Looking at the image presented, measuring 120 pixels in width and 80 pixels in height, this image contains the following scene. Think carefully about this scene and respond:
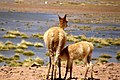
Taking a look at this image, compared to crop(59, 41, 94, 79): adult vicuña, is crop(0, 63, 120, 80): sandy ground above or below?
below

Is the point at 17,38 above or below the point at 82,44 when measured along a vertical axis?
below

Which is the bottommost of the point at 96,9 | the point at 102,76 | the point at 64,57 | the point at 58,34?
the point at 96,9

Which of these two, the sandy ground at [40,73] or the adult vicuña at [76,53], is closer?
the adult vicuña at [76,53]

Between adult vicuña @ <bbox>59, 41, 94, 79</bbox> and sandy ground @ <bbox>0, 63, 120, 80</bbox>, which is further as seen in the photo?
sandy ground @ <bbox>0, 63, 120, 80</bbox>

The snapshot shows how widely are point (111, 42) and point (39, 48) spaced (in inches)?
415

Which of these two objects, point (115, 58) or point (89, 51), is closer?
point (89, 51)

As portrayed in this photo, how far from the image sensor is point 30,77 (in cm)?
1284

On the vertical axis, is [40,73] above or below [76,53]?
below

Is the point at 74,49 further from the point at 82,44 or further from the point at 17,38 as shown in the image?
the point at 17,38

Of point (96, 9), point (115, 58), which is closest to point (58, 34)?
point (115, 58)

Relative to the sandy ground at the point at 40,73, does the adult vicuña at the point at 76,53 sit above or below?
above

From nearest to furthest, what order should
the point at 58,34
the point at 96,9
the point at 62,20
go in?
the point at 58,34 → the point at 62,20 → the point at 96,9

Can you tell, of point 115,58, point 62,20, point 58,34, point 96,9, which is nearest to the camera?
point 58,34

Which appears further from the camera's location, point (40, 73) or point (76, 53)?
point (40, 73)
